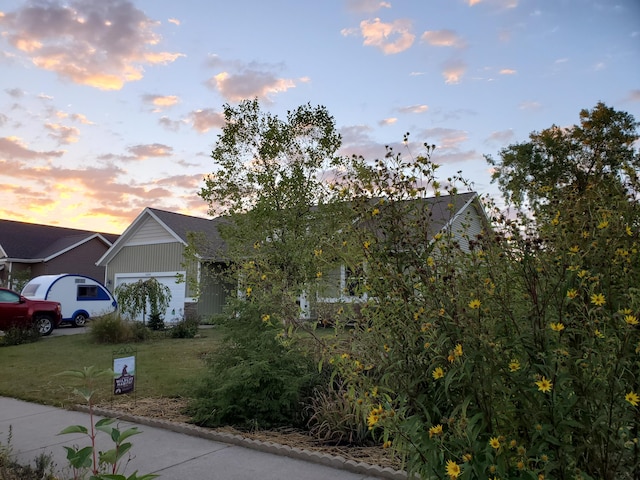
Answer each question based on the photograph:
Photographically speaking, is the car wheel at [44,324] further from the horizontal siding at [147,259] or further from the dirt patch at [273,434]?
the dirt patch at [273,434]

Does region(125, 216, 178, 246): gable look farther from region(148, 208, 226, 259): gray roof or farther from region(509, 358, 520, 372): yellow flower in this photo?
region(509, 358, 520, 372): yellow flower

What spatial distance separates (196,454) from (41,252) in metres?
35.0

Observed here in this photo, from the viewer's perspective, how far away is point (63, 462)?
4484mm

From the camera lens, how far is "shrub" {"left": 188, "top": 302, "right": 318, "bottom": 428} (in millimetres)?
5469

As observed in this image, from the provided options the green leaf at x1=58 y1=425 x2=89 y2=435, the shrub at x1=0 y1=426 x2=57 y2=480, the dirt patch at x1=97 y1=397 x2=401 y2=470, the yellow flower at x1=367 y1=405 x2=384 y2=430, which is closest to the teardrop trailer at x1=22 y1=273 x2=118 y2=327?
the dirt patch at x1=97 y1=397 x2=401 y2=470

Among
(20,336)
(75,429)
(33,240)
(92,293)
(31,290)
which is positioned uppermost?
(33,240)

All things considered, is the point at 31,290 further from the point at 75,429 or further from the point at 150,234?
the point at 75,429

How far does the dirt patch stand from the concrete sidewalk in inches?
8.1

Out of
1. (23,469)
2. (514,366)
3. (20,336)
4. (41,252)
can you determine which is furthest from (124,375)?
(41,252)

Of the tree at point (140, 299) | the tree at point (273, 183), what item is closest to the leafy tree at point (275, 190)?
the tree at point (273, 183)

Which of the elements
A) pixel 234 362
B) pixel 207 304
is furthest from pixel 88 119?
pixel 207 304

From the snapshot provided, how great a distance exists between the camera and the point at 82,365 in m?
10.4

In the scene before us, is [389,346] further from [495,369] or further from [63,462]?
[63,462]

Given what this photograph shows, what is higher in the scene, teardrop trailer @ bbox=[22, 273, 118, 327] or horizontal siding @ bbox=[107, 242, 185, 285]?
horizontal siding @ bbox=[107, 242, 185, 285]
